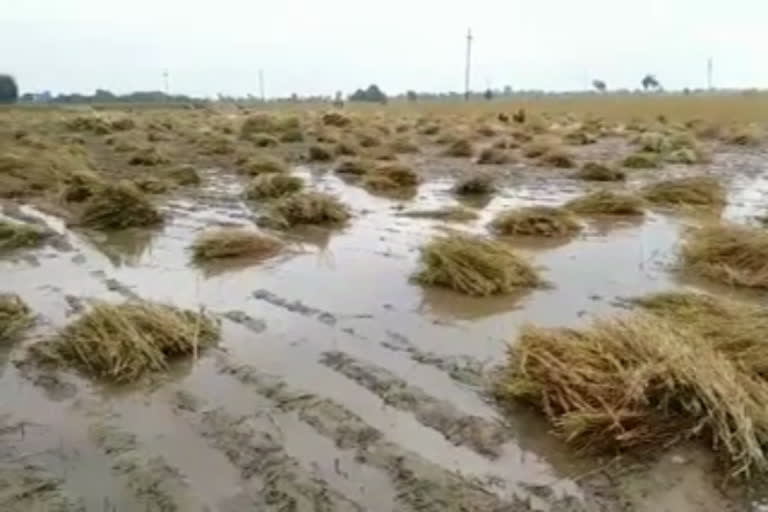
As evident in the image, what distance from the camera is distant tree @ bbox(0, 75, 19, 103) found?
7625cm

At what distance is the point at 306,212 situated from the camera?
9430 millimetres

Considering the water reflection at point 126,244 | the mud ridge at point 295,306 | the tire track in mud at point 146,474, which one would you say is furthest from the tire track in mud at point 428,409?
the water reflection at point 126,244

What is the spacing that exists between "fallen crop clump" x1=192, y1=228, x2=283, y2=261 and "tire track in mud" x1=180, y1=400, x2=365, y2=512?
3649mm

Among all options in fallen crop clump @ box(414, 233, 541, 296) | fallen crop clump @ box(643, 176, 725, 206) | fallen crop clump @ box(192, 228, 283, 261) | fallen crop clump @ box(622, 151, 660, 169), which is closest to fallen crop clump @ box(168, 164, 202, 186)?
fallen crop clump @ box(192, 228, 283, 261)

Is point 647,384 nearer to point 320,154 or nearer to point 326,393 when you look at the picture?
point 326,393

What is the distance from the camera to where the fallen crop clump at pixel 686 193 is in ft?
34.8

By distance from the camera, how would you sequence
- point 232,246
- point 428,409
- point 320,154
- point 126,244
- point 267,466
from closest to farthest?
point 267,466 → point 428,409 → point 232,246 → point 126,244 → point 320,154

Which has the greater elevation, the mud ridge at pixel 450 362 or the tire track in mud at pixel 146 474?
the tire track in mud at pixel 146 474

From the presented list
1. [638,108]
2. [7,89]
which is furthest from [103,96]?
[638,108]

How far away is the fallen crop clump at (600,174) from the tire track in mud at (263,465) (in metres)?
10.8

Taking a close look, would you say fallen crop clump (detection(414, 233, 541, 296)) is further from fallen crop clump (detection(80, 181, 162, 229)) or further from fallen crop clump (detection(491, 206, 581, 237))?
fallen crop clump (detection(80, 181, 162, 229))

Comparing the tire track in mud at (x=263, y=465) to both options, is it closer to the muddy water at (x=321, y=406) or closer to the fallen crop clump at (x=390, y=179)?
the muddy water at (x=321, y=406)

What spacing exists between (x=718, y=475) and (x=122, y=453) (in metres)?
2.63

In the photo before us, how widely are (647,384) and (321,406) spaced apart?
64.1 inches
